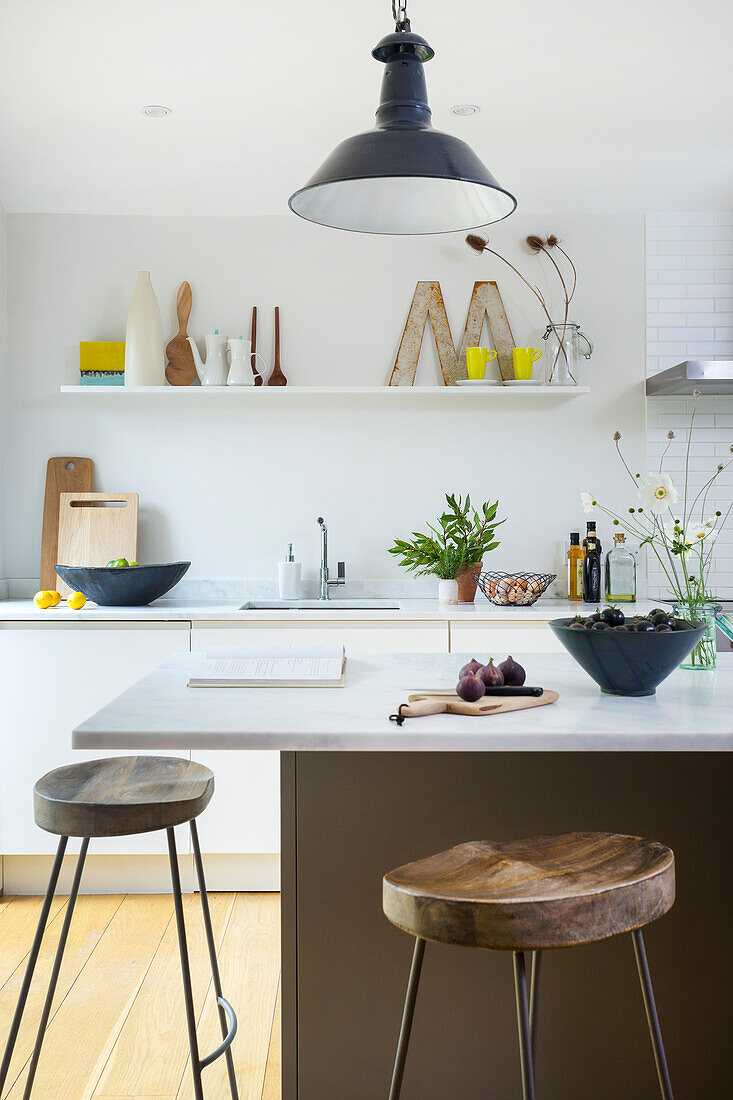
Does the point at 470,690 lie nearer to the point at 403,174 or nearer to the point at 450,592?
the point at 403,174

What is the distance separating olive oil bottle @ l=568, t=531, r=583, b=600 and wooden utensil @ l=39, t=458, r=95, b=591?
2028mm

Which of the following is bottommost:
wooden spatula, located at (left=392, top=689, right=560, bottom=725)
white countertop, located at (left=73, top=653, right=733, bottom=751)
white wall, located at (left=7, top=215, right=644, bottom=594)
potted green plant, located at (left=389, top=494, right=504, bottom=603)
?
white countertop, located at (left=73, top=653, right=733, bottom=751)

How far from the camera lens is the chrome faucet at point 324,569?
3.96 m

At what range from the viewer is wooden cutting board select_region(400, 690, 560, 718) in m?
1.70

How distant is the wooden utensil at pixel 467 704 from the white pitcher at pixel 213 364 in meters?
2.43

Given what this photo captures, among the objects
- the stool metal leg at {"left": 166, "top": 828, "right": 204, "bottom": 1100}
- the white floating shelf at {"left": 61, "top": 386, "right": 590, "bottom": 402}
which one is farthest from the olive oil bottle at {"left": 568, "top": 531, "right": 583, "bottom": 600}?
the stool metal leg at {"left": 166, "top": 828, "right": 204, "bottom": 1100}

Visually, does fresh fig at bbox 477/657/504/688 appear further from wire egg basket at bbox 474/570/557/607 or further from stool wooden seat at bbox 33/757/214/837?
wire egg basket at bbox 474/570/557/607

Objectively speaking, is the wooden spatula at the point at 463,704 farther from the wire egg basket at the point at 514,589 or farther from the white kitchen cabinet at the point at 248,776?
the wire egg basket at the point at 514,589

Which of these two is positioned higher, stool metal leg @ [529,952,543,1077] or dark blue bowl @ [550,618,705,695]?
dark blue bowl @ [550,618,705,695]

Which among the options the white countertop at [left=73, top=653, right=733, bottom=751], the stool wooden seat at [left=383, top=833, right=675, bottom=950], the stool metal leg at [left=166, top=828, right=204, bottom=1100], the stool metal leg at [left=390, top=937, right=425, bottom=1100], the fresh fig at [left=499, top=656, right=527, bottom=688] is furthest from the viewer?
the fresh fig at [left=499, top=656, right=527, bottom=688]

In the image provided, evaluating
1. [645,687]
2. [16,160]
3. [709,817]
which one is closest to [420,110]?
[645,687]

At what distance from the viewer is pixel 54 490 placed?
406cm

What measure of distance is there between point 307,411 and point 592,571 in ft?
4.45

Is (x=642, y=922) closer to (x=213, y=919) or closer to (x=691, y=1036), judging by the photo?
(x=691, y=1036)
